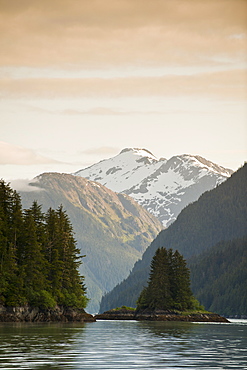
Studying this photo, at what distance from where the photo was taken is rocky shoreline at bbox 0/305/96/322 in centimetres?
11631

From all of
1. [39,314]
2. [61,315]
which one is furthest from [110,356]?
[61,315]

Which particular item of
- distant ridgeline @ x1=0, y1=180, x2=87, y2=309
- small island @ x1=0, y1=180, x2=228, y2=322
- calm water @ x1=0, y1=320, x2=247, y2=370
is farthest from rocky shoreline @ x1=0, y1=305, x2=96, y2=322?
calm water @ x1=0, y1=320, x2=247, y2=370

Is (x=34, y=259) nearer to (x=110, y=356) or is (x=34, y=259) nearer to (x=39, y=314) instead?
(x=39, y=314)

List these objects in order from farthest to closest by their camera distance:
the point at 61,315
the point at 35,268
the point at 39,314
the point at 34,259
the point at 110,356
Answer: the point at 61,315 → the point at 35,268 → the point at 34,259 → the point at 39,314 → the point at 110,356

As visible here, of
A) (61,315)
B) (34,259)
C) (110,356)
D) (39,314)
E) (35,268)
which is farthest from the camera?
(61,315)

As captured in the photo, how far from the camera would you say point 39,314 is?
12850 centimetres

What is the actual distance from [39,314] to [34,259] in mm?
10494

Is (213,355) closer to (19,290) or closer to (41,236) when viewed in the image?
(19,290)

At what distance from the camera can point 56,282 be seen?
468ft

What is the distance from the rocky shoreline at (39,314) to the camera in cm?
11631

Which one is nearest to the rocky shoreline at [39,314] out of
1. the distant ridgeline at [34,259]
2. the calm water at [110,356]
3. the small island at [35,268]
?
the small island at [35,268]

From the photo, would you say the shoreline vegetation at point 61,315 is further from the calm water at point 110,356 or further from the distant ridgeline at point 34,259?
the calm water at point 110,356

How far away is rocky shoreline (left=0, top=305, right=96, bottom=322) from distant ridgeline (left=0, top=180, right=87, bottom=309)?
1110 millimetres

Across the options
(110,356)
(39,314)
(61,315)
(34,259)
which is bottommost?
(110,356)
